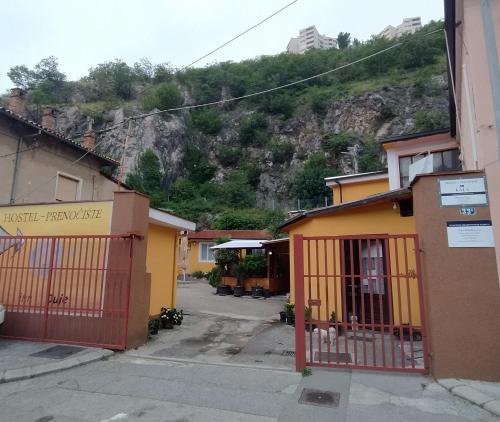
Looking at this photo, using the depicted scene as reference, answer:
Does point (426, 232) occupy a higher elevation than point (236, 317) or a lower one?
higher

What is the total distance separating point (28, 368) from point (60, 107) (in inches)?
1924

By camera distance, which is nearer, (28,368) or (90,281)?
(28,368)

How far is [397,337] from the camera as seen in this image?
7832mm

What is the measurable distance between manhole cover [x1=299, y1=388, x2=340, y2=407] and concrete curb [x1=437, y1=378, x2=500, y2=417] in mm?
1478

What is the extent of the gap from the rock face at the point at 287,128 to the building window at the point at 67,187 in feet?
85.7

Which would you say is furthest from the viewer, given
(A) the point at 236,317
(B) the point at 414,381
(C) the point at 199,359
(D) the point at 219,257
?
(D) the point at 219,257

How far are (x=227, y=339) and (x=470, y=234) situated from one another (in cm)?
574

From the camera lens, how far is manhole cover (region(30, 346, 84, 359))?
622 centimetres

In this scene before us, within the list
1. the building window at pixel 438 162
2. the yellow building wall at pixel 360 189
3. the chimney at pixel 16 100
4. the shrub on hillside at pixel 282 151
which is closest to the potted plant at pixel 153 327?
the building window at pixel 438 162

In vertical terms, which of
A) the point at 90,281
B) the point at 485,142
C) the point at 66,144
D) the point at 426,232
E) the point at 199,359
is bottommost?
the point at 199,359

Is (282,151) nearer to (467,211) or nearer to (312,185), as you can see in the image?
(312,185)

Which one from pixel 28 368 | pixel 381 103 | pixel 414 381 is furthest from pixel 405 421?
pixel 381 103

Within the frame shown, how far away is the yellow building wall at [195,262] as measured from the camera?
2858 cm

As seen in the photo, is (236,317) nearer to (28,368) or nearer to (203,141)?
(28,368)
